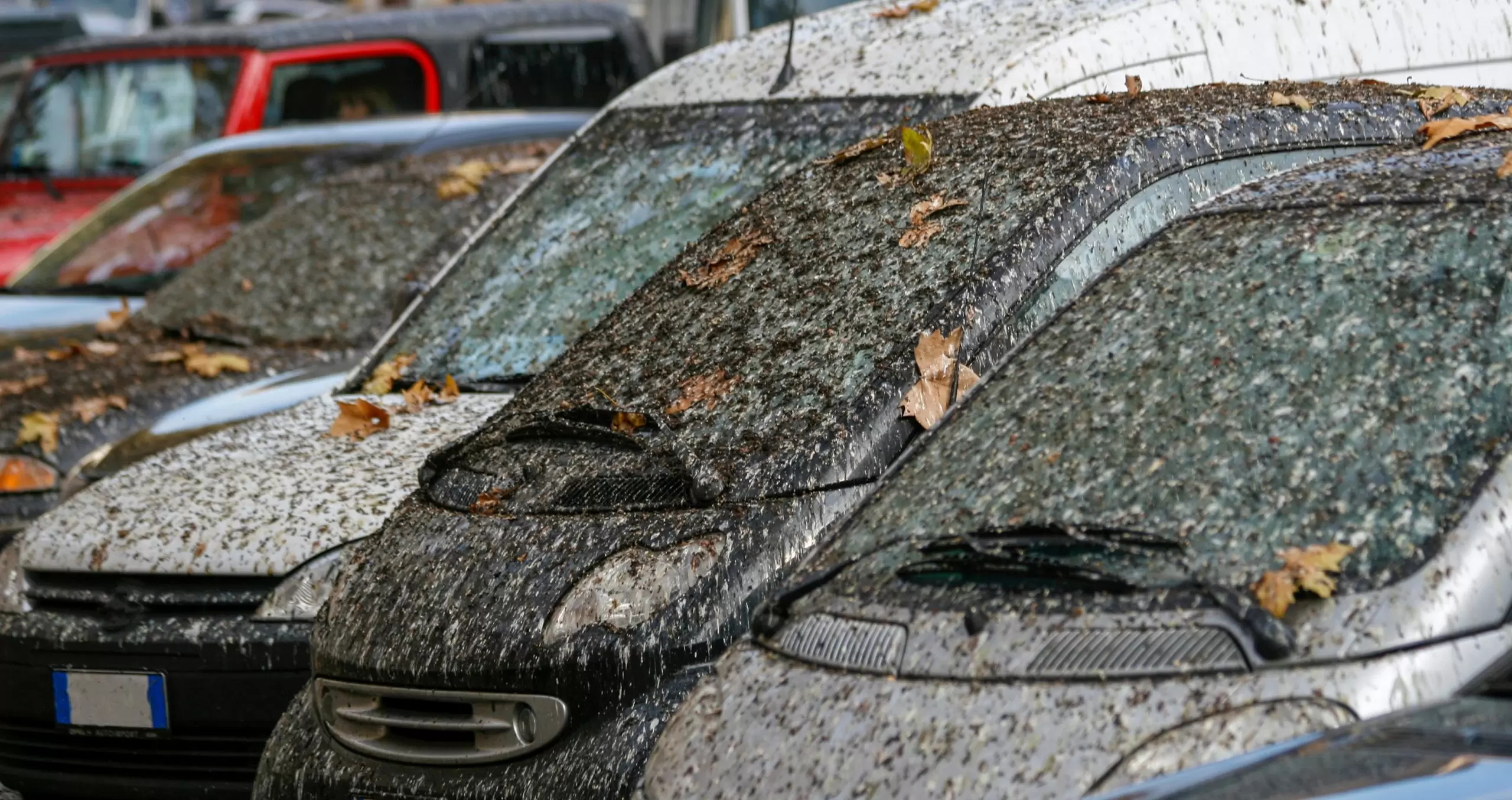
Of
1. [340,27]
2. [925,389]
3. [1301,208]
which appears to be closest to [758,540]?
[925,389]

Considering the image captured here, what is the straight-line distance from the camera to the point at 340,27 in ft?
39.9

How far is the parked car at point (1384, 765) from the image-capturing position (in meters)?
2.24

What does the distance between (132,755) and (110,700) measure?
0.14 m

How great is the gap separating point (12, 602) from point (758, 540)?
2543mm

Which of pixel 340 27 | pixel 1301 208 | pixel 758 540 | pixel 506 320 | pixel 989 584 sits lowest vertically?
pixel 340 27

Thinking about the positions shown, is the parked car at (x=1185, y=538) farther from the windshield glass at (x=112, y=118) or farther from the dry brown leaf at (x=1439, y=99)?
the windshield glass at (x=112, y=118)

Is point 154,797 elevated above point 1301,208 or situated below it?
below

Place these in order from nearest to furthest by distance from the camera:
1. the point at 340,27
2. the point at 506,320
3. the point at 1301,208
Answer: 1. the point at 1301,208
2. the point at 506,320
3. the point at 340,27

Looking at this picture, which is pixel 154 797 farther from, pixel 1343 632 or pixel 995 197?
pixel 1343 632

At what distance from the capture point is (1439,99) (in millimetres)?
4484

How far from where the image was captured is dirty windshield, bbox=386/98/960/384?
543 centimetres

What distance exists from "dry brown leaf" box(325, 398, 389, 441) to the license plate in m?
0.76

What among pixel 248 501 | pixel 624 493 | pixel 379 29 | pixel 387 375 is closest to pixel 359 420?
pixel 387 375

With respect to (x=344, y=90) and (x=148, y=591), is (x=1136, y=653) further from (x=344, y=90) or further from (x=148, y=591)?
Result: (x=344, y=90)
